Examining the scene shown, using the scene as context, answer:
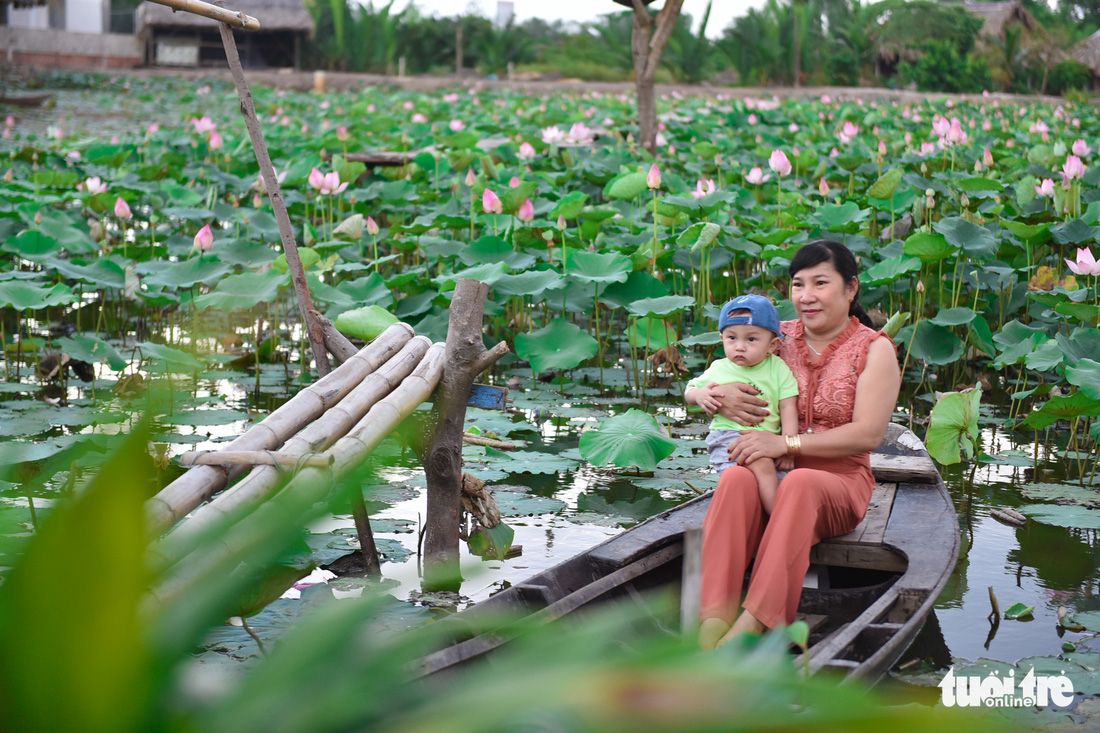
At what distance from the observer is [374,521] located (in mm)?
3039

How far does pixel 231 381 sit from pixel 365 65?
67.0 feet

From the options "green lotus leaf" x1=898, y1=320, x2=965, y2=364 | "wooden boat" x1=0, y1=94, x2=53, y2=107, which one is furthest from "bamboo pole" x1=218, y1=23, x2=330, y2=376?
"wooden boat" x1=0, y1=94, x2=53, y2=107

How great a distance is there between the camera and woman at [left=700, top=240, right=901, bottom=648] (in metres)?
2.19

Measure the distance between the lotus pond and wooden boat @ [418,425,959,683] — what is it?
0.21 m

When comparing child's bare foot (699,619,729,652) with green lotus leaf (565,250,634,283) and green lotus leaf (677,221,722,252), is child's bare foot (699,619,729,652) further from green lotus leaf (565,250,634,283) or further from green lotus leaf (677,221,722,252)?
green lotus leaf (677,221,722,252)

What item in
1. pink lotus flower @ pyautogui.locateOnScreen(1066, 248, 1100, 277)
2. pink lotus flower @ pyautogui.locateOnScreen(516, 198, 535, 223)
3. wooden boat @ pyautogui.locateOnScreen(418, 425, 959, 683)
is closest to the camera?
wooden boat @ pyautogui.locateOnScreen(418, 425, 959, 683)

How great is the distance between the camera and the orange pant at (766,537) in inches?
84.9

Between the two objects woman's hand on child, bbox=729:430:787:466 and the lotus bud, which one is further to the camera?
the lotus bud

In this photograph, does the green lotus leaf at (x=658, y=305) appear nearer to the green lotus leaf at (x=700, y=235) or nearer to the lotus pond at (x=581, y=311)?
the lotus pond at (x=581, y=311)

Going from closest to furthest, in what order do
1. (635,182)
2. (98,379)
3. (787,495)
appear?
(787,495), (98,379), (635,182)

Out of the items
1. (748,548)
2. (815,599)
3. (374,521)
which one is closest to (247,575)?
(748,548)

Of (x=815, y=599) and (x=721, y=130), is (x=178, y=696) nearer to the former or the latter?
(x=815, y=599)

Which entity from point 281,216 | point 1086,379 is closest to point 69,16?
point 281,216

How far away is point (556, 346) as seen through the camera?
164 inches
